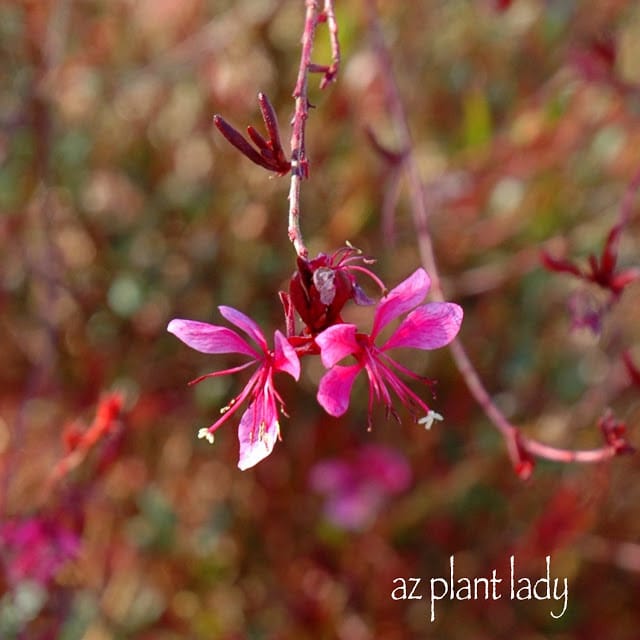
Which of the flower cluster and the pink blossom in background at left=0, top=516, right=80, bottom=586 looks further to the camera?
the pink blossom in background at left=0, top=516, right=80, bottom=586

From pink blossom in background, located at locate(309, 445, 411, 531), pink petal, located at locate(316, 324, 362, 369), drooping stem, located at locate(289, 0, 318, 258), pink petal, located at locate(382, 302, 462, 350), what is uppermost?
drooping stem, located at locate(289, 0, 318, 258)

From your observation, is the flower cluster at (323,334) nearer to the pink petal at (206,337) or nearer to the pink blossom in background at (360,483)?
the pink petal at (206,337)

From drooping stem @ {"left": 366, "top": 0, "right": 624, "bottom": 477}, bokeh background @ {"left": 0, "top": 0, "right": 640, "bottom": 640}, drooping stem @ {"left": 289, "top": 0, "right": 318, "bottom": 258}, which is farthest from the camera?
bokeh background @ {"left": 0, "top": 0, "right": 640, "bottom": 640}

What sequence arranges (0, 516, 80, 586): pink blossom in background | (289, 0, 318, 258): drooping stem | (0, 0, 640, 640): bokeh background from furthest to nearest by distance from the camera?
(0, 0, 640, 640): bokeh background < (0, 516, 80, 586): pink blossom in background < (289, 0, 318, 258): drooping stem

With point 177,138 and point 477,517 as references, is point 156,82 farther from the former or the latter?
point 477,517

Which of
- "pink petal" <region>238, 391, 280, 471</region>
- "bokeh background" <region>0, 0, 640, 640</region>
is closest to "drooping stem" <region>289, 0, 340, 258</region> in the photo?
"pink petal" <region>238, 391, 280, 471</region>

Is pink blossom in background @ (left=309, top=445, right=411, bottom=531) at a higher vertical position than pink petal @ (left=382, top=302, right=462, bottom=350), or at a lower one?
lower

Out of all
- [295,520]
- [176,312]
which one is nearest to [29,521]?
[176,312]

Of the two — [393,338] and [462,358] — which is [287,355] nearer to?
[393,338]

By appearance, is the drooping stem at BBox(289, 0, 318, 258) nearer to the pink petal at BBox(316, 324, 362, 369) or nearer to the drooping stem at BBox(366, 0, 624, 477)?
the pink petal at BBox(316, 324, 362, 369)
